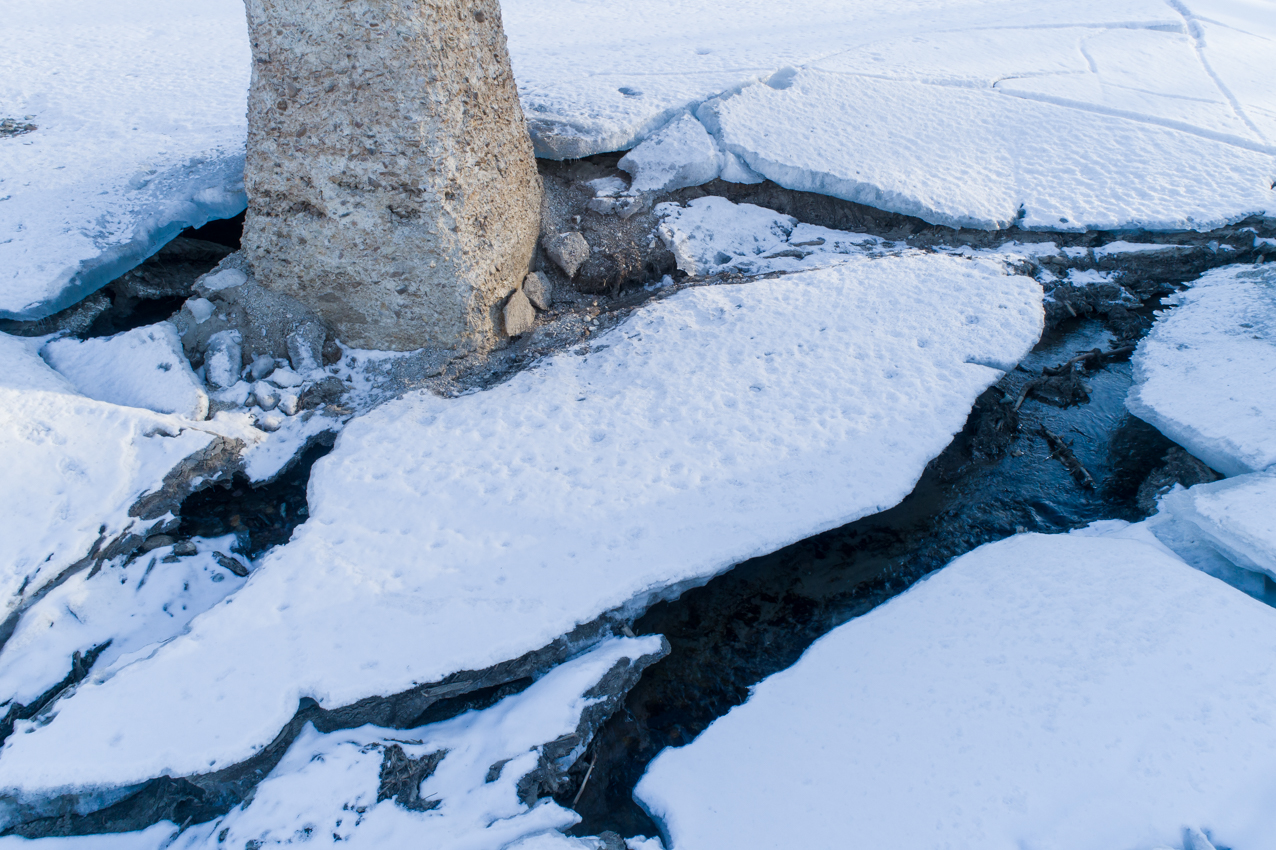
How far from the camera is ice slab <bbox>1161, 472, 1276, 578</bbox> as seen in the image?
247cm

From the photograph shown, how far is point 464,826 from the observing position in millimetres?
2115

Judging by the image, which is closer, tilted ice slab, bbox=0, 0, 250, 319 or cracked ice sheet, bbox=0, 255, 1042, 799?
cracked ice sheet, bbox=0, 255, 1042, 799

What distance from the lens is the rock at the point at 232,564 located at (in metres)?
2.89

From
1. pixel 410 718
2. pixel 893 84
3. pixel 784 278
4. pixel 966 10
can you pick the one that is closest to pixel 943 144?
pixel 893 84

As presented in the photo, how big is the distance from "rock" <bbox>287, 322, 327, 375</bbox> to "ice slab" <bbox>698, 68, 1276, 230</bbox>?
2.64 m

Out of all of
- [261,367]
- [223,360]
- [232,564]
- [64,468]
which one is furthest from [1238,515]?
[64,468]

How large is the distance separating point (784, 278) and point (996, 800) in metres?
2.65

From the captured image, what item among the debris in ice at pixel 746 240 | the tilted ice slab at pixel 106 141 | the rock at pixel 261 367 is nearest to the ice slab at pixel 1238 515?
the debris in ice at pixel 746 240

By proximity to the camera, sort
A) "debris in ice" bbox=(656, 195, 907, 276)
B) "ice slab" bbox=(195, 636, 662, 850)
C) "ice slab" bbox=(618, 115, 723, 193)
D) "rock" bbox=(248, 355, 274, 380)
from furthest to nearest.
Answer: "ice slab" bbox=(618, 115, 723, 193)
"debris in ice" bbox=(656, 195, 907, 276)
"rock" bbox=(248, 355, 274, 380)
"ice slab" bbox=(195, 636, 662, 850)

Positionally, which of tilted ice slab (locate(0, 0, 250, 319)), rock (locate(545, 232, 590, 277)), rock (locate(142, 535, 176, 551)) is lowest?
rock (locate(142, 535, 176, 551))

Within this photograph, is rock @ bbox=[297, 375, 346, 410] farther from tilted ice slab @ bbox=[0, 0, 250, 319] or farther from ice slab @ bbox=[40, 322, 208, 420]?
tilted ice slab @ bbox=[0, 0, 250, 319]

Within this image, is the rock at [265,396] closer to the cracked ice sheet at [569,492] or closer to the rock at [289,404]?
the rock at [289,404]

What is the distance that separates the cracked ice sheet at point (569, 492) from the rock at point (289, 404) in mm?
394

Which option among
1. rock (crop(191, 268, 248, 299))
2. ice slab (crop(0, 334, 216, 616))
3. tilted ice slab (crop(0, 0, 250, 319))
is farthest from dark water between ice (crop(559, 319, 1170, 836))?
tilted ice slab (crop(0, 0, 250, 319))
